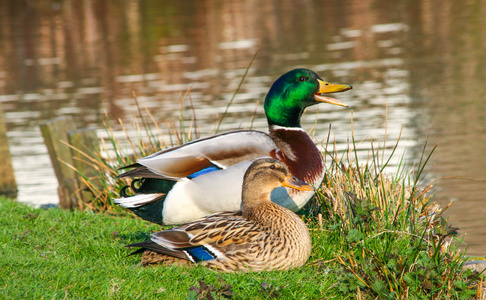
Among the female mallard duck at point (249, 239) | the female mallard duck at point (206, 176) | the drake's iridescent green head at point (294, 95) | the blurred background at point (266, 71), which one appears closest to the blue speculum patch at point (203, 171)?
the female mallard duck at point (206, 176)

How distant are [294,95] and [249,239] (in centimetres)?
166

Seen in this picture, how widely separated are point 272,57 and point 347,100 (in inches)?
207

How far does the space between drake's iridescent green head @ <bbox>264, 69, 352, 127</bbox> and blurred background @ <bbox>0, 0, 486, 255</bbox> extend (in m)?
0.40

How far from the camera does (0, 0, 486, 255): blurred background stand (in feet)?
33.4

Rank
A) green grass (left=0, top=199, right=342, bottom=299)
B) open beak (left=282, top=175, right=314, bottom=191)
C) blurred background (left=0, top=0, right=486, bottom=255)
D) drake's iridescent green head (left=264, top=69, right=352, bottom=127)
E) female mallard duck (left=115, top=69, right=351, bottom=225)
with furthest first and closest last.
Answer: blurred background (left=0, top=0, right=486, bottom=255) < drake's iridescent green head (left=264, top=69, right=352, bottom=127) < female mallard duck (left=115, top=69, right=351, bottom=225) < open beak (left=282, top=175, right=314, bottom=191) < green grass (left=0, top=199, right=342, bottom=299)

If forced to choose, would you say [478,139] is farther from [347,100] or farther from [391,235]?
[391,235]

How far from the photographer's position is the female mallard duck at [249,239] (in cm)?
468

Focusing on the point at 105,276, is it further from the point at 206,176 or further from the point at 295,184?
the point at 295,184

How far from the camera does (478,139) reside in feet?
33.7

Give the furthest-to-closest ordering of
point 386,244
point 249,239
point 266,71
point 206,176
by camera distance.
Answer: point 266,71
point 206,176
point 386,244
point 249,239

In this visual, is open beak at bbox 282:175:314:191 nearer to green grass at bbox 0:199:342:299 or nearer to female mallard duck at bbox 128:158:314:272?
female mallard duck at bbox 128:158:314:272

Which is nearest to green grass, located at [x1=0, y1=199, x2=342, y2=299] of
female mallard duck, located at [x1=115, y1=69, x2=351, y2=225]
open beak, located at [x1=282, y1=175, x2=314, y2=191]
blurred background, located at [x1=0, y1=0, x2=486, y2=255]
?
female mallard duck, located at [x1=115, y1=69, x2=351, y2=225]

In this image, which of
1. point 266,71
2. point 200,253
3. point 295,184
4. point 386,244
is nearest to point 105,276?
point 200,253

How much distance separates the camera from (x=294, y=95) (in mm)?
5910
